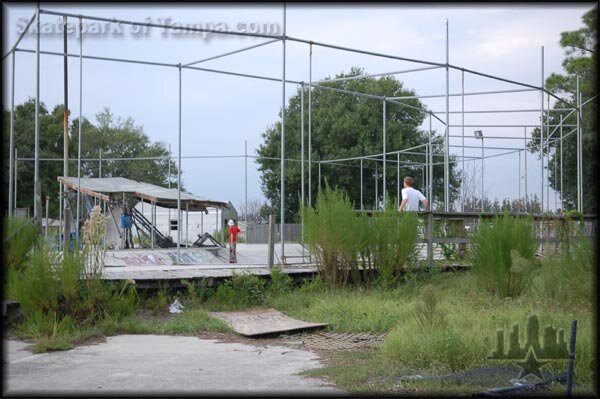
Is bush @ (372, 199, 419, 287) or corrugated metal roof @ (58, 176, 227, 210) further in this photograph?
corrugated metal roof @ (58, 176, 227, 210)

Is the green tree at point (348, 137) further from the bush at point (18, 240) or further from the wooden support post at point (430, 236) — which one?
the bush at point (18, 240)

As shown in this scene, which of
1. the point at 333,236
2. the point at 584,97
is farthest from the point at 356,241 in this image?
the point at 584,97

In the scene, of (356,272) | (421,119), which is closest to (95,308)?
(356,272)

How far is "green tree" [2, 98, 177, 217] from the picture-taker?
33406 millimetres

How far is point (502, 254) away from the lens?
9.41 meters

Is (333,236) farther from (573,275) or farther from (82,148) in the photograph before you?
(82,148)

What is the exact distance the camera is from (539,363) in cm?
549

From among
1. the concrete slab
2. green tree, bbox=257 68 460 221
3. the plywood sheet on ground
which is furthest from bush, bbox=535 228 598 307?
green tree, bbox=257 68 460 221

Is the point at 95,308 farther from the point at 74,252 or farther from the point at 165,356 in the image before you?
the point at 165,356

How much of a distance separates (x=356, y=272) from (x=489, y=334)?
4549 millimetres

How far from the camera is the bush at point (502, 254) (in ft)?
30.4

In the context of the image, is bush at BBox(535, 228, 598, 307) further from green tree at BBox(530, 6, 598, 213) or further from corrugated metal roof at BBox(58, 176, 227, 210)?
corrugated metal roof at BBox(58, 176, 227, 210)

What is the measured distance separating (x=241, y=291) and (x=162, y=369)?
4248 mm

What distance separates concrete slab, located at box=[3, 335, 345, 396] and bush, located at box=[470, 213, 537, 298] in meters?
3.18
